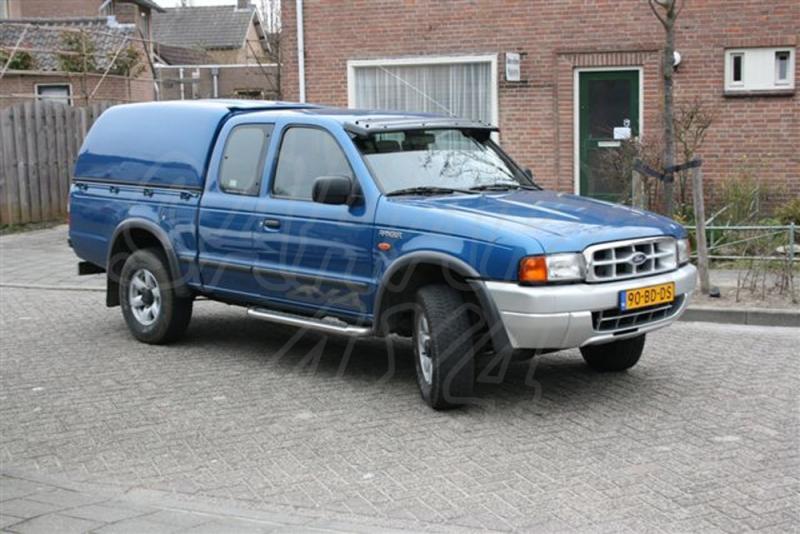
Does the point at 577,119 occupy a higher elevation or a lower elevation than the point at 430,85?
lower

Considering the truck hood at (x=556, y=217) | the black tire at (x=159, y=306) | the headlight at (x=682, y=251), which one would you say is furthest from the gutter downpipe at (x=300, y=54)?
the headlight at (x=682, y=251)

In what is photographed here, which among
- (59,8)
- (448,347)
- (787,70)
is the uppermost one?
(59,8)

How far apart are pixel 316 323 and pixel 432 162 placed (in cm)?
145

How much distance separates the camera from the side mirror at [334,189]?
7.02m

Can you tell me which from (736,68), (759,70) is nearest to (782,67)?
(759,70)

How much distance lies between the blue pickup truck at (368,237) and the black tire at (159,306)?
2 cm

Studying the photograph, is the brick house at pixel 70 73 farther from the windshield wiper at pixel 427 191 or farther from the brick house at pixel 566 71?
the windshield wiper at pixel 427 191

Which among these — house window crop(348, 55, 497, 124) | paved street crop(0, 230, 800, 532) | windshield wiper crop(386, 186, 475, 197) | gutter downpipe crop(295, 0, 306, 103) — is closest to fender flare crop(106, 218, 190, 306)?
paved street crop(0, 230, 800, 532)

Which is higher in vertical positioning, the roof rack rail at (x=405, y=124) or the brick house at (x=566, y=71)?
the brick house at (x=566, y=71)

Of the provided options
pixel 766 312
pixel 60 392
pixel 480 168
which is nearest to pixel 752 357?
pixel 766 312

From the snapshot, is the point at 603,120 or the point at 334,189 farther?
the point at 603,120

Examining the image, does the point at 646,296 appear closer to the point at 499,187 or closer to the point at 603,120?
the point at 499,187

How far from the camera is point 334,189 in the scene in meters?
7.02

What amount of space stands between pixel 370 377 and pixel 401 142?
176 cm
